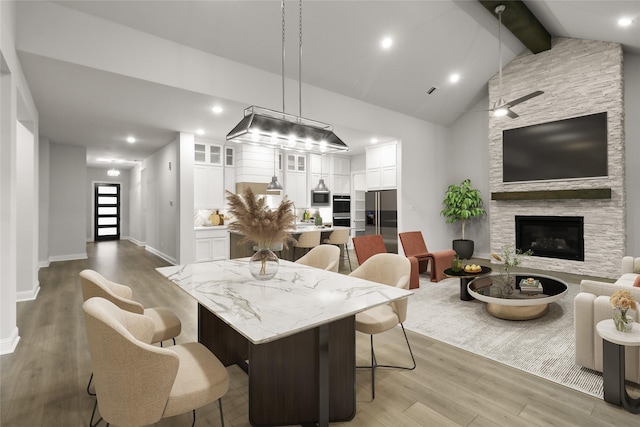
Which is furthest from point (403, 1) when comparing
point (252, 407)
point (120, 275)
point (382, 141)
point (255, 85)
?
point (120, 275)

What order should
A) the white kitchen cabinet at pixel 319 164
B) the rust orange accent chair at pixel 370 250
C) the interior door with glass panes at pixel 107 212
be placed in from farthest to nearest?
the interior door with glass panes at pixel 107 212 → the white kitchen cabinet at pixel 319 164 → the rust orange accent chair at pixel 370 250

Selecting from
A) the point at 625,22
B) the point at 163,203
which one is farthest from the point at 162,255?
the point at 625,22

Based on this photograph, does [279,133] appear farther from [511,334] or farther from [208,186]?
[208,186]

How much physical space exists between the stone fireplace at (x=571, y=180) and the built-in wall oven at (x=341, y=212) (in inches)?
150

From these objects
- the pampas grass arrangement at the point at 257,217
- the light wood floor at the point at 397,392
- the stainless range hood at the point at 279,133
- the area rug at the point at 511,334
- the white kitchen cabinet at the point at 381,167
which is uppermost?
the white kitchen cabinet at the point at 381,167

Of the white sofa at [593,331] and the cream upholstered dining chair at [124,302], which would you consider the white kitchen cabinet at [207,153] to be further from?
the white sofa at [593,331]

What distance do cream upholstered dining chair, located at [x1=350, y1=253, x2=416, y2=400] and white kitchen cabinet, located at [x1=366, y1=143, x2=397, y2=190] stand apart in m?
4.84

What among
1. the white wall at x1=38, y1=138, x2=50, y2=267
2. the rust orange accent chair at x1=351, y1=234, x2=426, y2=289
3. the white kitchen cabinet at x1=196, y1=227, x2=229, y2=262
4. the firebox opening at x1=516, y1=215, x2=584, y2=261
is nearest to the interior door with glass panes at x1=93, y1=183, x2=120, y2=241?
the white wall at x1=38, y1=138, x2=50, y2=267

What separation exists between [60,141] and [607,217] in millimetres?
11172

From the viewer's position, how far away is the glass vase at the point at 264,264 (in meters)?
2.18

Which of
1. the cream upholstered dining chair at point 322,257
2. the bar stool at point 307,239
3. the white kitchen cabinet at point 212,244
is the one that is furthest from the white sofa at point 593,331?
the white kitchen cabinet at point 212,244

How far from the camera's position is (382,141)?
742 cm

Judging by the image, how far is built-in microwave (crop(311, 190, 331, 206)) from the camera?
28.9 feet

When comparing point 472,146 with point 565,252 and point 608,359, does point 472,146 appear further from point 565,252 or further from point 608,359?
point 608,359
